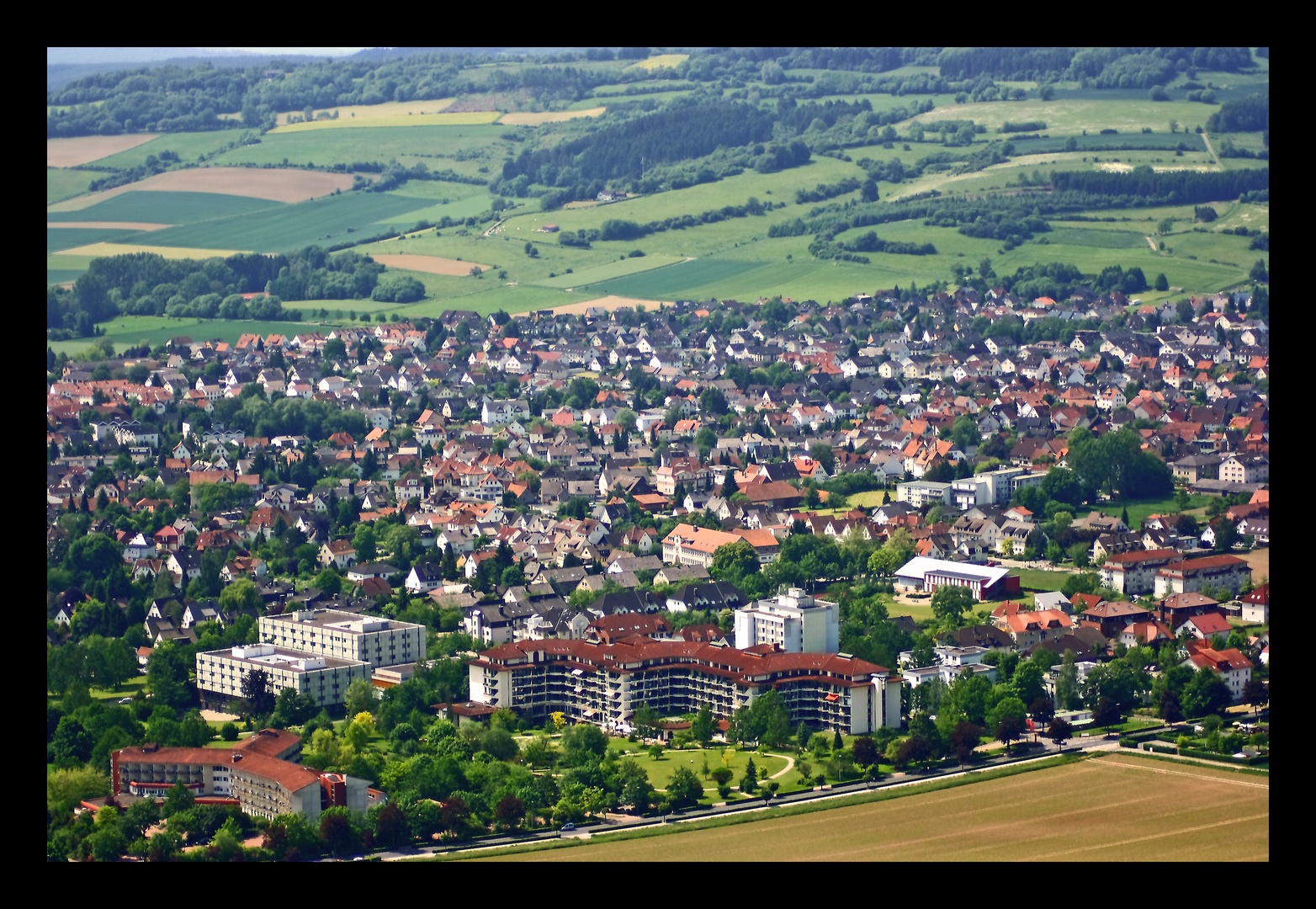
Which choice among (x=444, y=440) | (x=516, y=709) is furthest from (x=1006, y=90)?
(x=516, y=709)

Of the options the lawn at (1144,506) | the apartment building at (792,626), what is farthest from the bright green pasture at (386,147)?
the apartment building at (792,626)

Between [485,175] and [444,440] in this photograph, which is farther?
[485,175]

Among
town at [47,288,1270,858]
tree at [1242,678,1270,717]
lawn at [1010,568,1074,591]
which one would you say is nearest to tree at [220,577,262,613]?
town at [47,288,1270,858]

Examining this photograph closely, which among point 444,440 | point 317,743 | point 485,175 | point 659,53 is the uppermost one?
point 659,53

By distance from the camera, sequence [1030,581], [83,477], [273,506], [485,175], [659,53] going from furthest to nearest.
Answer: [659,53]
[485,175]
[83,477]
[273,506]
[1030,581]

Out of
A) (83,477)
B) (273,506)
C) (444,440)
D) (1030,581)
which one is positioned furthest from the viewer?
(444,440)

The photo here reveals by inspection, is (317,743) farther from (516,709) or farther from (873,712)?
(873,712)

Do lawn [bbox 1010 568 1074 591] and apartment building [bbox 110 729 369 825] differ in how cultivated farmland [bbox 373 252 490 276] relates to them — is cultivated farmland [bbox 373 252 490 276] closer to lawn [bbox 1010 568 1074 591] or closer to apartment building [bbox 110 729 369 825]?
lawn [bbox 1010 568 1074 591]
